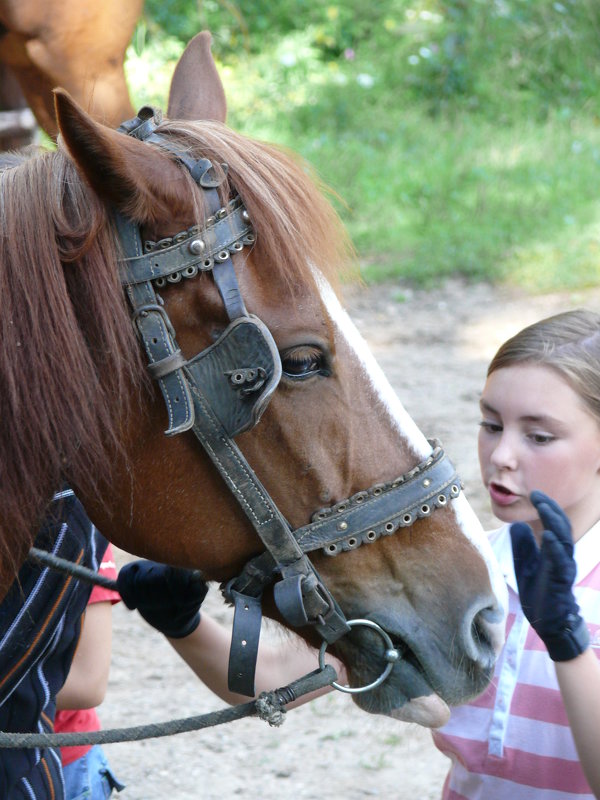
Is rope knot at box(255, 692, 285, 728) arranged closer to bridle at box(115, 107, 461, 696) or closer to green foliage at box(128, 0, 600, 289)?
bridle at box(115, 107, 461, 696)

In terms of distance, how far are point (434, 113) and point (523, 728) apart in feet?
28.9

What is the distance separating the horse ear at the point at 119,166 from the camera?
129 centimetres

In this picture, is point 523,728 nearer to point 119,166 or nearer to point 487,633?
point 487,633

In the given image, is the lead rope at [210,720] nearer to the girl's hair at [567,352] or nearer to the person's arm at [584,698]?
the person's arm at [584,698]

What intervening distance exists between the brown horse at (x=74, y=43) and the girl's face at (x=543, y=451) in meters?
1.99

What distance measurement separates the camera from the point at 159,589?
1.76 meters

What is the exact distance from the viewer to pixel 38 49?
131 inches

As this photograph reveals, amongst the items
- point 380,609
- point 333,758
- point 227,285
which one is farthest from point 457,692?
point 333,758

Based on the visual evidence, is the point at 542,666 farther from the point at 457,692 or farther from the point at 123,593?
the point at 123,593

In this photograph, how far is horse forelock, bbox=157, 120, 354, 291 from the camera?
145cm

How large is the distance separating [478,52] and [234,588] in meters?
9.45

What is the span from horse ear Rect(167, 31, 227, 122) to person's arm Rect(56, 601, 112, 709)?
97 cm

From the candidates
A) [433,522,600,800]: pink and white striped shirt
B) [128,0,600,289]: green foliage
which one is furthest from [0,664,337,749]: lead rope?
[128,0,600,289]: green foliage

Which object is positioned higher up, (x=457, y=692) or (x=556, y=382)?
(x=556, y=382)
